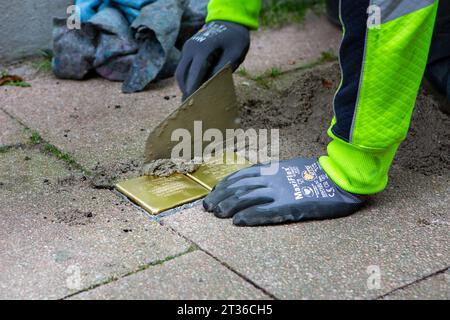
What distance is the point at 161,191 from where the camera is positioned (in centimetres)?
212

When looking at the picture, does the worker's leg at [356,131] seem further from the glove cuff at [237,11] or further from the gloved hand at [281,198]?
the glove cuff at [237,11]

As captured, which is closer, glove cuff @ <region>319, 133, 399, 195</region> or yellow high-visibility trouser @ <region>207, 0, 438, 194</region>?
yellow high-visibility trouser @ <region>207, 0, 438, 194</region>

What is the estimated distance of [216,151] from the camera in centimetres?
239

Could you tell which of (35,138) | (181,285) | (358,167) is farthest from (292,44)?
(181,285)

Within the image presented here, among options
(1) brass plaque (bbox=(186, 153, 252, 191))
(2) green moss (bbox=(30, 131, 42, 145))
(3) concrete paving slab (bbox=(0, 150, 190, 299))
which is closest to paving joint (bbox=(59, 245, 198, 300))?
(3) concrete paving slab (bbox=(0, 150, 190, 299))

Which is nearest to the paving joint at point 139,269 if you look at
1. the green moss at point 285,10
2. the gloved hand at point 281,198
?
the gloved hand at point 281,198

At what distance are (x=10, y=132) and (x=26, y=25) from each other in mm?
781

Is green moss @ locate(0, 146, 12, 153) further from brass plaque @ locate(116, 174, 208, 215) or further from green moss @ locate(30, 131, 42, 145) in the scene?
brass plaque @ locate(116, 174, 208, 215)

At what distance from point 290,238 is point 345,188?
0.23 metres

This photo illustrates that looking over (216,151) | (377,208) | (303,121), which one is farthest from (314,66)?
(377,208)

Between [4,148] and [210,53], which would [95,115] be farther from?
[210,53]

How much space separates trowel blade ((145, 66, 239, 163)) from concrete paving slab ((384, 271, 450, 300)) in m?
0.90

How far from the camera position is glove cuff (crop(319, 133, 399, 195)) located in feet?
6.33

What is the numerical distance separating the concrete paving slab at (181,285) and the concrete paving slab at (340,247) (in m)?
0.05
